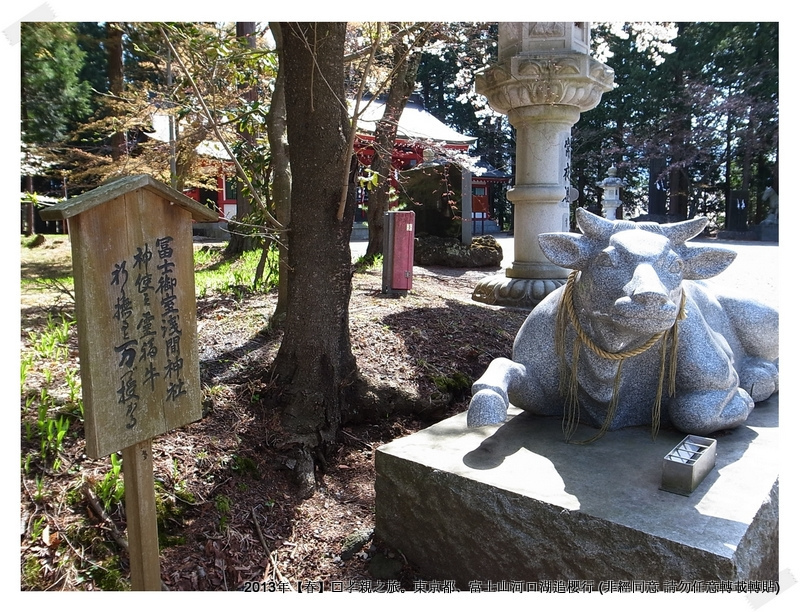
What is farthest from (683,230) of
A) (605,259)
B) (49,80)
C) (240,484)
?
(49,80)

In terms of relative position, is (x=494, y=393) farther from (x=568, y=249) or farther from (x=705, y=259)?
(x=705, y=259)

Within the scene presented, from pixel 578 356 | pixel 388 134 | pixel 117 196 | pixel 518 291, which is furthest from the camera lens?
pixel 518 291

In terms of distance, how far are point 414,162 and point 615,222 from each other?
18122 mm

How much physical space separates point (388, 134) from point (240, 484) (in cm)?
354

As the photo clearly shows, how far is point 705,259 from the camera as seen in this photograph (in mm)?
2248

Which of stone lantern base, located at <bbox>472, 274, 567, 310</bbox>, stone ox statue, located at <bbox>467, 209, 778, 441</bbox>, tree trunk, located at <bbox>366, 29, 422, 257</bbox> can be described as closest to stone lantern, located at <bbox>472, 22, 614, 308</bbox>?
stone lantern base, located at <bbox>472, 274, 567, 310</bbox>

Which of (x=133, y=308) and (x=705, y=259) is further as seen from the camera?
(x=705, y=259)

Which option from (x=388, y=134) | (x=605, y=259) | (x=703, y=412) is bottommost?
(x=703, y=412)

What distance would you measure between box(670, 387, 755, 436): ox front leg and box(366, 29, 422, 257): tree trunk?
11.2ft

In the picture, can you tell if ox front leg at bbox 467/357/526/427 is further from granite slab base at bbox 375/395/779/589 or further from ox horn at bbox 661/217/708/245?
ox horn at bbox 661/217/708/245

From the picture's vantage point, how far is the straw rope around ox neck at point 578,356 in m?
2.26

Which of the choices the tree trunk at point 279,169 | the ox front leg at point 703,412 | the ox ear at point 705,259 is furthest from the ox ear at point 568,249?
the tree trunk at point 279,169

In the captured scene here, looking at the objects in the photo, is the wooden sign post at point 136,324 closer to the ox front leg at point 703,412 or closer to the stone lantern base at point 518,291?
the ox front leg at point 703,412

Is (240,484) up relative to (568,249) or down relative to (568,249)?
down
